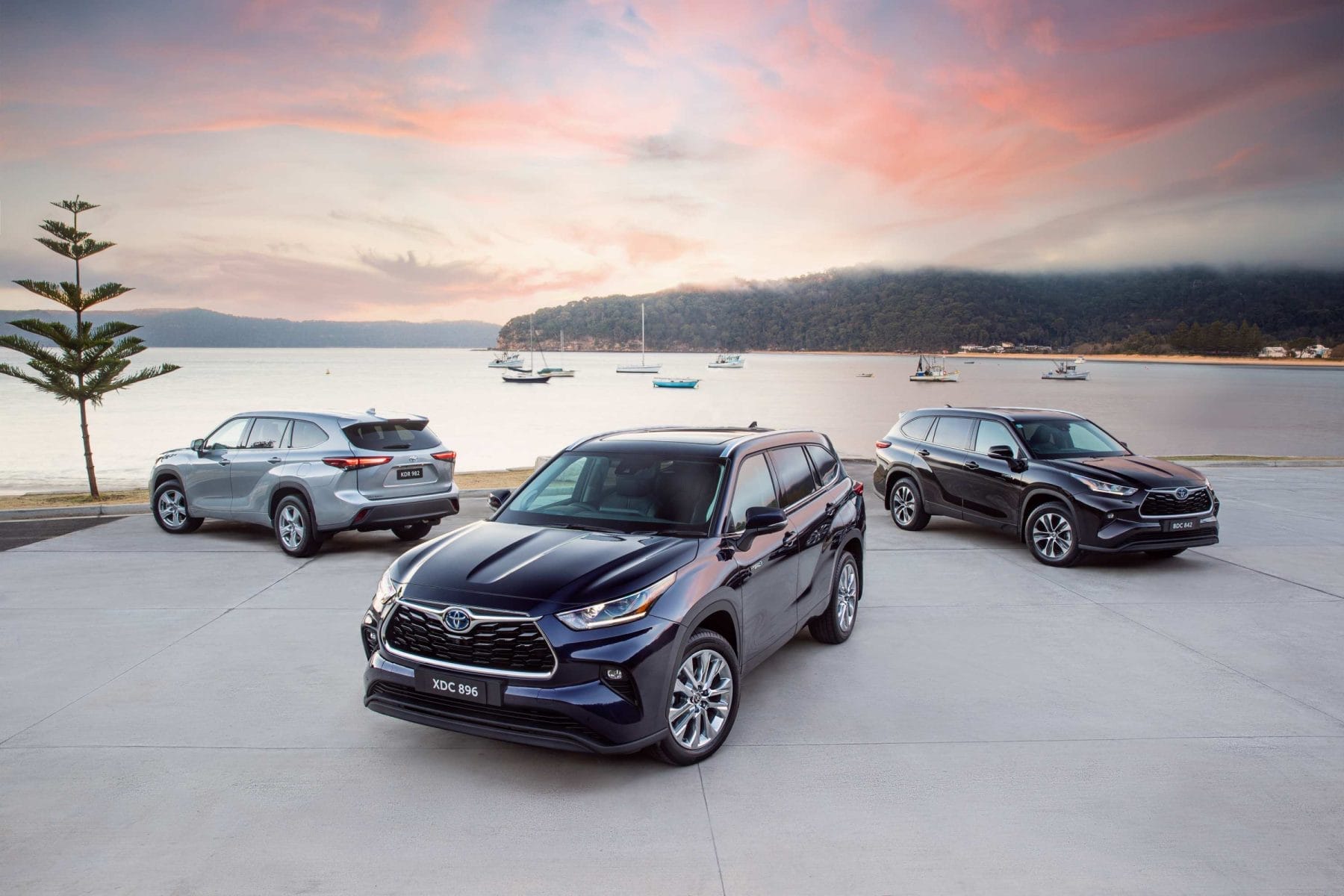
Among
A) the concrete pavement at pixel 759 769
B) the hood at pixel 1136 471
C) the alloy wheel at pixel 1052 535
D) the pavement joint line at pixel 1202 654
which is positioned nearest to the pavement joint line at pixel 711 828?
the concrete pavement at pixel 759 769

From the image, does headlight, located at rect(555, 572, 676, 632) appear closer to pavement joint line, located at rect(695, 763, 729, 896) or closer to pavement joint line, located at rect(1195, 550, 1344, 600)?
pavement joint line, located at rect(695, 763, 729, 896)

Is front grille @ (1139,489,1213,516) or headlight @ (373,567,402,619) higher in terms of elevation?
headlight @ (373,567,402,619)

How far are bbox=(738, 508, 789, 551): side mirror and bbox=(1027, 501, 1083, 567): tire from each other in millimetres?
5216

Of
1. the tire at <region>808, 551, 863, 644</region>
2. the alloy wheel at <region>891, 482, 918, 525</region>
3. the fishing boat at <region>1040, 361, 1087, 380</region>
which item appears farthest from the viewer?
the fishing boat at <region>1040, 361, 1087, 380</region>

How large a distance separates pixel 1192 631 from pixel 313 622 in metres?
7.03

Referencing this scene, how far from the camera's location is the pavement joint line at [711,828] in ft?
11.2

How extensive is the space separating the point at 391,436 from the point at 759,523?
5989 millimetres

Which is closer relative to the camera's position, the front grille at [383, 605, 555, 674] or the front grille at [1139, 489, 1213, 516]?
the front grille at [383, 605, 555, 674]

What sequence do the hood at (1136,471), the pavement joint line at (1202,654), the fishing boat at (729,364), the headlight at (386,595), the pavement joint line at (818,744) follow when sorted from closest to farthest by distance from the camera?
the headlight at (386,595)
the pavement joint line at (818,744)
the pavement joint line at (1202,654)
the hood at (1136,471)
the fishing boat at (729,364)

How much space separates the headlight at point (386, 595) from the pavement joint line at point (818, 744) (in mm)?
781

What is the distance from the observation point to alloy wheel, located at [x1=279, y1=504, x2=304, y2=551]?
9367 mm

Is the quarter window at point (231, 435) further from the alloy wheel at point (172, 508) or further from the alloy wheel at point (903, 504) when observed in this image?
the alloy wheel at point (903, 504)

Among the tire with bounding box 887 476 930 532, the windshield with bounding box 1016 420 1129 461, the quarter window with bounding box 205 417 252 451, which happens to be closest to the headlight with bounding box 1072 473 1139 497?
the windshield with bounding box 1016 420 1129 461

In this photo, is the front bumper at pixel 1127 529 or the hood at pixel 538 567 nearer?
the hood at pixel 538 567
